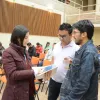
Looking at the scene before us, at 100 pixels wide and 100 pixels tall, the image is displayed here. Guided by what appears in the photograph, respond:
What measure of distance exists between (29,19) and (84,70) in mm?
9486

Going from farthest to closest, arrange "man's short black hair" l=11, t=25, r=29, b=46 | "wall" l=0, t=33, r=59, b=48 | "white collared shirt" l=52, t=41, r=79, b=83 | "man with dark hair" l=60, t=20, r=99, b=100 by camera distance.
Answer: "wall" l=0, t=33, r=59, b=48, "white collared shirt" l=52, t=41, r=79, b=83, "man's short black hair" l=11, t=25, r=29, b=46, "man with dark hair" l=60, t=20, r=99, b=100

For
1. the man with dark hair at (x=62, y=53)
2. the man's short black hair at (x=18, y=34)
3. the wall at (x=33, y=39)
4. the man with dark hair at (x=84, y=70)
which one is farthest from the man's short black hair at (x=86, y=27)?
the wall at (x=33, y=39)

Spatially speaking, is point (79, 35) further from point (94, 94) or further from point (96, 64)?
point (94, 94)

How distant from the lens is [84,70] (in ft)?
4.69

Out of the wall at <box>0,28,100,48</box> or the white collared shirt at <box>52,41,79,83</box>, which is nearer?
the white collared shirt at <box>52,41,79,83</box>

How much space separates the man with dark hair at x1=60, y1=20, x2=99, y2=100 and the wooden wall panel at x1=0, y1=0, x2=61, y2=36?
7942 mm

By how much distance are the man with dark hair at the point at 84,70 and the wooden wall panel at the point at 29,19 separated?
794 cm

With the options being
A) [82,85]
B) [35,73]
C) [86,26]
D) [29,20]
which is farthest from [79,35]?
[29,20]

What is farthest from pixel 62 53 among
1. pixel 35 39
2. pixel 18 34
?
pixel 35 39

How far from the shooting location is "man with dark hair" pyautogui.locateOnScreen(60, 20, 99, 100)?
56.3 inches

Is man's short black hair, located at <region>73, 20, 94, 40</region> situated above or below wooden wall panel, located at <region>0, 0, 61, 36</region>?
below

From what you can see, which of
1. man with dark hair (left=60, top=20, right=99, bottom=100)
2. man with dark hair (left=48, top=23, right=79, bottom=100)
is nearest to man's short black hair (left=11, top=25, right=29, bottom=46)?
man with dark hair (left=60, top=20, right=99, bottom=100)

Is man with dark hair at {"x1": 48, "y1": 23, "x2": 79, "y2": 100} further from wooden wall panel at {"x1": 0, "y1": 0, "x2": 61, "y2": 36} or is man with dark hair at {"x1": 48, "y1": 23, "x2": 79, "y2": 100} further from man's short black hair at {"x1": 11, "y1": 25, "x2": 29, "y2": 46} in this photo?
wooden wall panel at {"x1": 0, "y1": 0, "x2": 61, "y2": 36}

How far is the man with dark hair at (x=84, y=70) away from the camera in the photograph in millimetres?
1430
